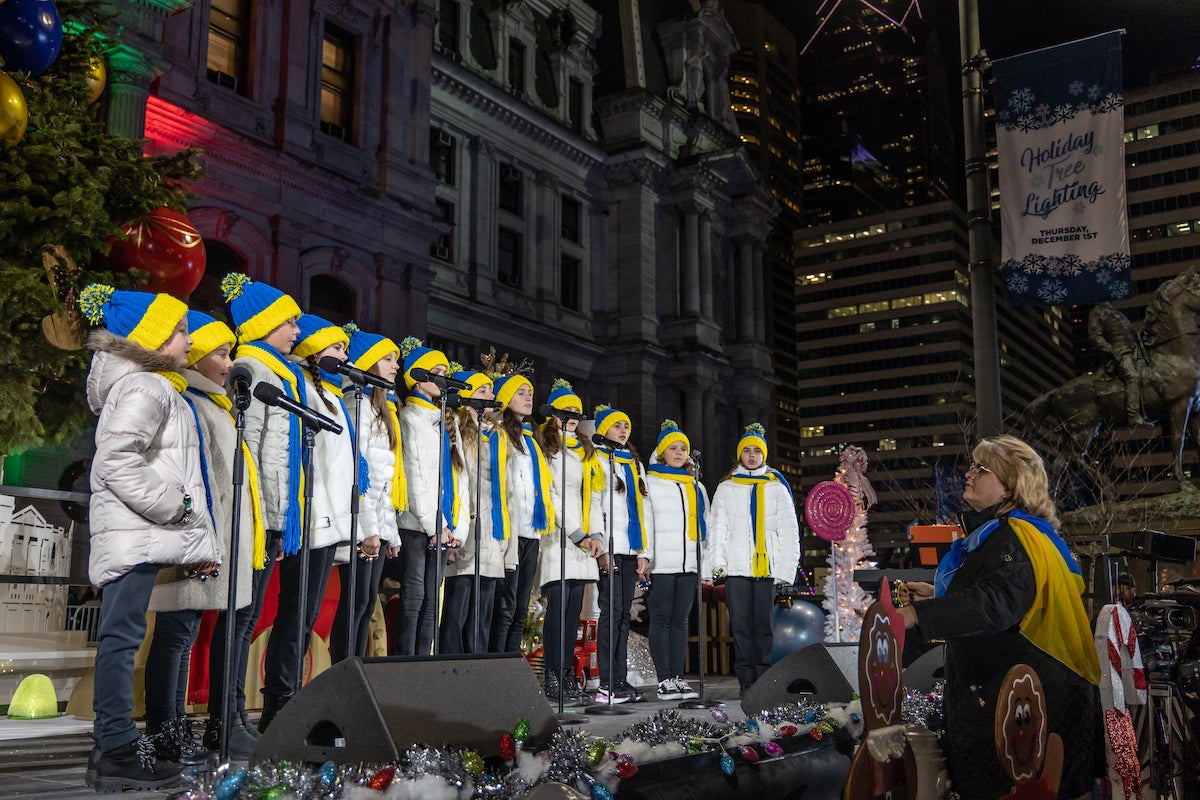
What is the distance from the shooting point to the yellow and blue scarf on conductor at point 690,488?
922cm

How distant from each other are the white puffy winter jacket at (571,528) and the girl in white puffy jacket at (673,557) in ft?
2.17

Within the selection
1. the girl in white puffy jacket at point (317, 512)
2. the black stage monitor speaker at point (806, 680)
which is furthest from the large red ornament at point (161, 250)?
the black stage monitor speaker at point (806, 680)

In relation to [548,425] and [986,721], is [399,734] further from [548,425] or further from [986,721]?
[548,425]

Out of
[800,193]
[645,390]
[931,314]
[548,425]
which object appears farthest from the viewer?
[800,193]

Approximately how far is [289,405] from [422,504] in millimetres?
2399

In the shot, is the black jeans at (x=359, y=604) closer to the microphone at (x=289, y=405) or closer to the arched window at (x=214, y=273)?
the microphone at (x=289, y=405)

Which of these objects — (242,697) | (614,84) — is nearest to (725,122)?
(614,84)

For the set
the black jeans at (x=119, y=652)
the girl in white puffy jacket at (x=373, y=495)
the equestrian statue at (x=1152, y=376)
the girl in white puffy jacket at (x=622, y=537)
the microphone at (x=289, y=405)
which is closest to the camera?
the black jeans at (x=119, y=652)

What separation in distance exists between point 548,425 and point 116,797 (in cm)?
488

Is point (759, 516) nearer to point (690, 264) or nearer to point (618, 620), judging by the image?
point (618, 620)

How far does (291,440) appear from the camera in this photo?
19.4 ft

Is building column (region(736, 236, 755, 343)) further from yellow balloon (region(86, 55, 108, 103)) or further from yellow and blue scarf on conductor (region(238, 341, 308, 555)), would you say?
yellow and blue scarf on conductor (region(238, 341, 308, 555))

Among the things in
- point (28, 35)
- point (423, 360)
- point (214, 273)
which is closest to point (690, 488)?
point (423, 360)

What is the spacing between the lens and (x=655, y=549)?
9.14 meters
